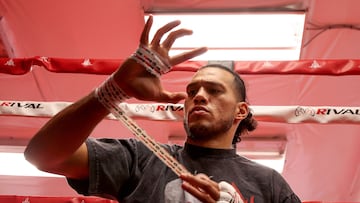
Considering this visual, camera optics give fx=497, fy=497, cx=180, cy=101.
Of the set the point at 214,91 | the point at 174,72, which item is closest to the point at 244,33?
the point at 174,72

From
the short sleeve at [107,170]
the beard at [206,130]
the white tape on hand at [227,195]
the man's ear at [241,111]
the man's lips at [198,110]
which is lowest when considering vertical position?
the short sleeve at [107,170]

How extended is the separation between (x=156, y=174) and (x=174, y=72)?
5.58 feet

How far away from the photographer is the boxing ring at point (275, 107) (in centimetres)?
188

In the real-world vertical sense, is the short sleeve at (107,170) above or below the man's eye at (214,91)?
below

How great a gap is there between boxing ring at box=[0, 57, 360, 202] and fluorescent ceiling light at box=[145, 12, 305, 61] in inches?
8.6

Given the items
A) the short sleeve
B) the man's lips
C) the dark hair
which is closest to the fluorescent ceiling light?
the dark hair

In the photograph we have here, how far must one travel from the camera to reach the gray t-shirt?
3.46ft

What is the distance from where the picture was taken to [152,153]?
1.15 m

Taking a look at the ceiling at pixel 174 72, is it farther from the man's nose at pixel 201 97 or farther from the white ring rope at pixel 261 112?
the man's nose at pixel 201 97

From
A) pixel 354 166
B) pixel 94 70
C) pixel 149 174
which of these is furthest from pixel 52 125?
pixel 354 166

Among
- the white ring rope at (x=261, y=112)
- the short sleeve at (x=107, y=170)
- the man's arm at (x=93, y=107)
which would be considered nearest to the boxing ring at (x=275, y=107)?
the white ring rope at (x=261, y=112)

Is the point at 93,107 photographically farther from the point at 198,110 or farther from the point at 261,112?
the point at 261,112

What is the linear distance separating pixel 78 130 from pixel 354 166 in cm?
300

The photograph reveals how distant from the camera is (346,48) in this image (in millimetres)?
2543
